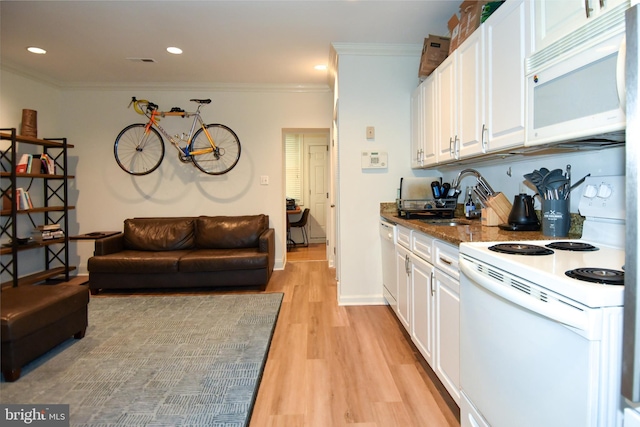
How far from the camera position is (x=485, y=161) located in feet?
7.88

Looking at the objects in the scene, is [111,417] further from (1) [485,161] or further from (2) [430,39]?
(2) [430,39]

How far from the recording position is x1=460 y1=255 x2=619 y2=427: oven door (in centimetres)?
72

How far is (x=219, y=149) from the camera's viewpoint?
4422 millimetres

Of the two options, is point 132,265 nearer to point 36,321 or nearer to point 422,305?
point 36,321

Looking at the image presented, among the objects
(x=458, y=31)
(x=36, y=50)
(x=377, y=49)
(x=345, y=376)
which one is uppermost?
(x=36, y=50)

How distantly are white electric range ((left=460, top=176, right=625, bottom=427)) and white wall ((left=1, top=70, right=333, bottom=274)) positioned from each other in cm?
356

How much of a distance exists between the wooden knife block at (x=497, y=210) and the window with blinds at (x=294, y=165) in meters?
5.26

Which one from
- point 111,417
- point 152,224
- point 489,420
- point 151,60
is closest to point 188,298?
point 152,224

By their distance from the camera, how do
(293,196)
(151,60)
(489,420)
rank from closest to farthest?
(489,420) < (151,60) < (293,196)

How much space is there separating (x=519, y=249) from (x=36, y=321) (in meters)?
2.70

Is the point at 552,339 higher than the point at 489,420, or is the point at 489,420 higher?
the point at 552,339

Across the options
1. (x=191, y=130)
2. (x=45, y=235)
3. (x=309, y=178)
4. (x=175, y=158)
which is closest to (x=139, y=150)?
(x=175, y=158)

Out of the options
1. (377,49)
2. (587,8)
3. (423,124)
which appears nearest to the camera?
(587,8)

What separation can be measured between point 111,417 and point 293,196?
18.7ft
